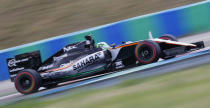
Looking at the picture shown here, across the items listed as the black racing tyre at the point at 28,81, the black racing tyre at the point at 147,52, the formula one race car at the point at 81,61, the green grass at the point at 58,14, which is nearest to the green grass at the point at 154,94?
the black racing tyre at the point at 147,52

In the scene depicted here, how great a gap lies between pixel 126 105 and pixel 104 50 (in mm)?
3994

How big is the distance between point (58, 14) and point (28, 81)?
8.96 meters

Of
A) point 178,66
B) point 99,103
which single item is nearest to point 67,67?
point 178,66

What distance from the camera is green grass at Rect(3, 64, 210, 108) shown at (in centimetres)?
443

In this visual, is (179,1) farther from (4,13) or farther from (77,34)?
(4,13)

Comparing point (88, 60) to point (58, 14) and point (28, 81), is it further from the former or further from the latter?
point (58, 14)

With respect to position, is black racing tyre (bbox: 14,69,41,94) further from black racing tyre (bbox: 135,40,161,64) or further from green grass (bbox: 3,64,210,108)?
black racing tyre (bbox: 135,40,161,64)

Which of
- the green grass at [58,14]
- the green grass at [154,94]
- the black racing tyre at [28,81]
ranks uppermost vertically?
the green grass at [58,14]

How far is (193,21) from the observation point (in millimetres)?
13047

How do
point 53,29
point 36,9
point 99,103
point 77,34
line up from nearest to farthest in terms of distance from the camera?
point 99,103
point 77,34
point 53,29
point 36,9

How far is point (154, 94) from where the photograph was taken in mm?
5109

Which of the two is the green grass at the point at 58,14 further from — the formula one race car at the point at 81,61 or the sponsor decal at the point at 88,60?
the sponsor decal at the point at 88,60

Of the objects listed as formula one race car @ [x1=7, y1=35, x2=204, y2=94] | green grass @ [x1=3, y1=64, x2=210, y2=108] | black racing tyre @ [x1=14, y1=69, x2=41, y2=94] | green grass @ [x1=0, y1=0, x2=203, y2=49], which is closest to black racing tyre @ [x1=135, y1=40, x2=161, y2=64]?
formula one race car @ [x1=7, y1=35, x2=204, y2=94]

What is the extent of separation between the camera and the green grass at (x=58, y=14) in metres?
16.3
